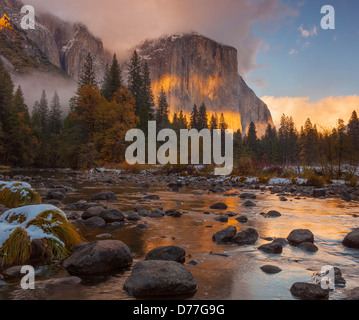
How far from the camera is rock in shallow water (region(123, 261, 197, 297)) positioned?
267cm

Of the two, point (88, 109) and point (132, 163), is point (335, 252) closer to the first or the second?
point (132, 163)

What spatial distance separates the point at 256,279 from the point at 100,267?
1.88 m

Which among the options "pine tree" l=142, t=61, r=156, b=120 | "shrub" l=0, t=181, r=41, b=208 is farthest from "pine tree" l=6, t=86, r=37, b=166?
"shrub" l=0, t=181, r=41, b=208

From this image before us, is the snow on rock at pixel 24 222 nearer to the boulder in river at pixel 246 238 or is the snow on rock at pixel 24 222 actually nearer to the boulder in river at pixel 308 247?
the boulder in river at pixel 246 238

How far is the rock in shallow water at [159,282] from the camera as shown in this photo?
267 cm

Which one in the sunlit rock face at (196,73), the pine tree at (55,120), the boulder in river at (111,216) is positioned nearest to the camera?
the boulder in river at (111,216)

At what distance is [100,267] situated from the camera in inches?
127

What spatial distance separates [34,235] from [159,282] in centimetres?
207

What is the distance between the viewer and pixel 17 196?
6371 mm

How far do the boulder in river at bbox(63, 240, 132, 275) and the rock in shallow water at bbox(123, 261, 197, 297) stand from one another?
56cm

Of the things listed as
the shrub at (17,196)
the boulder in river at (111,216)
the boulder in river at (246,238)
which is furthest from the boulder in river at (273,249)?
the shrub at (17,196)

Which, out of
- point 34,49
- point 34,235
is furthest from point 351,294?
point 34,49

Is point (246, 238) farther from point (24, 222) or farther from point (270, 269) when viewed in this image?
point (24, 222)

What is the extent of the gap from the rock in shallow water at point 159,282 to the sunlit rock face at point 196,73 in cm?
15929
